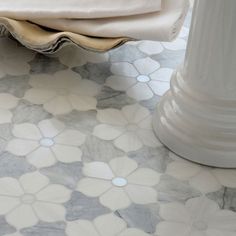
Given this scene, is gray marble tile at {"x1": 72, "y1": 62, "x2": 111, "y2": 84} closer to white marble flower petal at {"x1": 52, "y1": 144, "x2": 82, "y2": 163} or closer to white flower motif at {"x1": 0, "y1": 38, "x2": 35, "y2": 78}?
white flower motif at {"x1": 0, "y1": 38, "x2": 35, "y2": 78}

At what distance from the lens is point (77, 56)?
1.40m

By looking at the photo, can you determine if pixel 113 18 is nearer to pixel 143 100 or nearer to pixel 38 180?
pixel 143 100

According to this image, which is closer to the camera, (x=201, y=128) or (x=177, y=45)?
(x=201, y=128)

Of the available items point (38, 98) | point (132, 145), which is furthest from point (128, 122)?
point (38, 98)

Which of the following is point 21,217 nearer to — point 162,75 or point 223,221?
point 223,221

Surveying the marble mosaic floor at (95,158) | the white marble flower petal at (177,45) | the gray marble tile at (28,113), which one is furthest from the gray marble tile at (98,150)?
the white marble flower petal at (177,45)

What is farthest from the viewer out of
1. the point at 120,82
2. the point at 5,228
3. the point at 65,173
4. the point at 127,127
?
the point at 120,82

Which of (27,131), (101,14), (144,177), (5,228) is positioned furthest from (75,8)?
(5,228)

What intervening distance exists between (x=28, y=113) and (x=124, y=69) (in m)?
0.22

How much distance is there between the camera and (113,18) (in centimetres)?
132

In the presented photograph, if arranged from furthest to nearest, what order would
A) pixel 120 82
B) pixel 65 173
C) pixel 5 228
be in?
pixel 120 82
pixel 65 173
pixel 5 228

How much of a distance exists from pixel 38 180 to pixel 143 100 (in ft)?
0.93

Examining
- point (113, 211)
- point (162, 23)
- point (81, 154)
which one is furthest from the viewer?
point (162, 23)

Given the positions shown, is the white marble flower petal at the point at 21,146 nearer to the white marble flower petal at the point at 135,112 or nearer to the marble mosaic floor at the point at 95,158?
the marble mosaic floor at the point at 95,158
